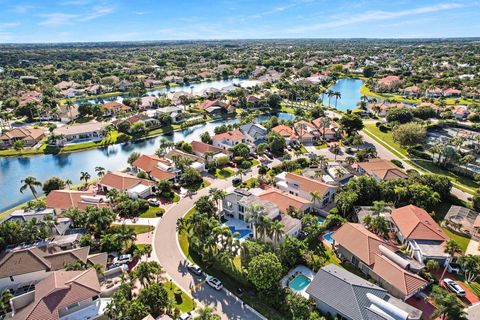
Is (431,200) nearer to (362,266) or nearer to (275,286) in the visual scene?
(362,266)

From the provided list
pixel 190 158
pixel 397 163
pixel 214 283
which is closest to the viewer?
pixel 214 283

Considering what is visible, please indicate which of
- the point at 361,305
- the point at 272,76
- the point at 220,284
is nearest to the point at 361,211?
the point at 361,305

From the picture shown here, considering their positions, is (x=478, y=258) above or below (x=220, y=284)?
above

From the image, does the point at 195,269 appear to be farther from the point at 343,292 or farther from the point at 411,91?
the point at 411,91

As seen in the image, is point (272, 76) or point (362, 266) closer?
point (362, 266)

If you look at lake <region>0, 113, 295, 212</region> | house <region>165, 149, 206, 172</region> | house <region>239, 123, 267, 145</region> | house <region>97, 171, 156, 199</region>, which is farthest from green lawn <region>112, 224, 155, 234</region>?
house <region>239, 123, 267, 145</region>

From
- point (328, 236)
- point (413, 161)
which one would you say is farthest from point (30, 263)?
point (413, 161)

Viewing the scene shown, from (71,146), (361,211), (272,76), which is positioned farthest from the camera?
(272,76)

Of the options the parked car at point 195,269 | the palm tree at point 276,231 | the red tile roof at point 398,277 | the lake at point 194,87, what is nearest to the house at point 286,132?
the palm tree at point 276,231
